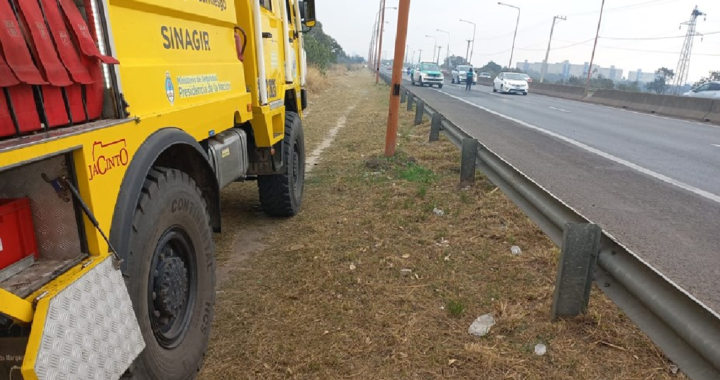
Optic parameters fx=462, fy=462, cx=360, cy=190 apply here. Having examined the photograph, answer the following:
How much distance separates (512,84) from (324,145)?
24.0m

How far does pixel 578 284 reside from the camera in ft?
9.64

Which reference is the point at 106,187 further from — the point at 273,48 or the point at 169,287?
the point at 273,48

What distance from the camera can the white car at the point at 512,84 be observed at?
30.5m

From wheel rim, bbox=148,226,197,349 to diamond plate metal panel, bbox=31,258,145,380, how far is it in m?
0.34

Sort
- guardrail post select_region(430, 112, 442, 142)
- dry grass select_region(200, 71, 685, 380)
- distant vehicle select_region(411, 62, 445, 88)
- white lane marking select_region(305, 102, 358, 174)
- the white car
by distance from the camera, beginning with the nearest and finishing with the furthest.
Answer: dry grass select_region(200, 71, 685, 380), white lane marking select_region(305, 102, 358, 174), guardrail post select_region(430, 112, 442, 142), the white car, distant vehicle select_region(411, 62, 445, 88)

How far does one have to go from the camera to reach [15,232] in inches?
66.0

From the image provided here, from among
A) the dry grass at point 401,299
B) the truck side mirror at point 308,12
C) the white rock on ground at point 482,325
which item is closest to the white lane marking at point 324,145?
the dry grass at point 401,299

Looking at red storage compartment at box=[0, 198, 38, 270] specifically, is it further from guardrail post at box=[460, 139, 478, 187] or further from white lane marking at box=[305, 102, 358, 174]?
white lane marking at box=[305, 102, 358, 174]

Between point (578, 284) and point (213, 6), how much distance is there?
10.1ft

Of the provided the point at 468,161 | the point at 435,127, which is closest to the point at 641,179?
the point at 468,161

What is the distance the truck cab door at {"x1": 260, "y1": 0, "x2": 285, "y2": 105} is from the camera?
4297 millimetres

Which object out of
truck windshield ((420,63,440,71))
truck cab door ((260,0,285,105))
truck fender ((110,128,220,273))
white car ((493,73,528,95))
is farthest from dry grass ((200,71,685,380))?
truck windshield ((420,63,440,71))

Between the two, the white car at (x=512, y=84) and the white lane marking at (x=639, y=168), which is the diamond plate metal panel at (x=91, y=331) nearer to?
the white lane marking at (x=639, y=168)

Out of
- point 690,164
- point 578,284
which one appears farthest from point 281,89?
point 690,164
